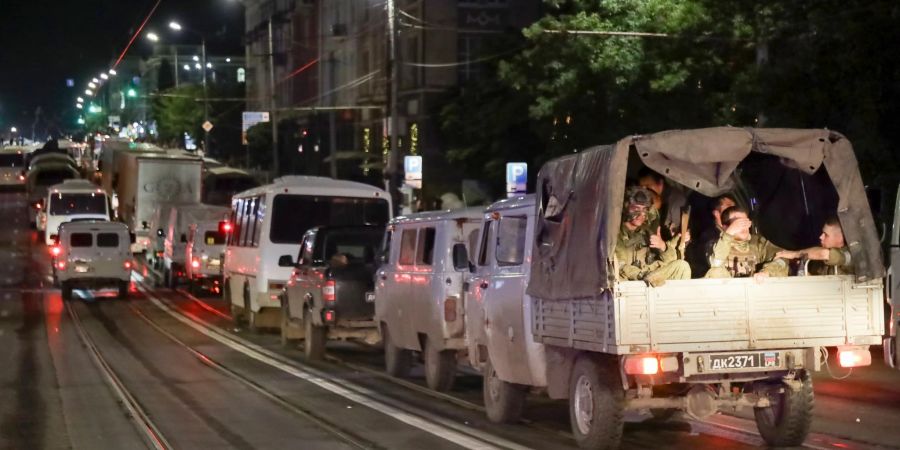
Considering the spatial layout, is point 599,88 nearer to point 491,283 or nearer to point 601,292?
point 491,283

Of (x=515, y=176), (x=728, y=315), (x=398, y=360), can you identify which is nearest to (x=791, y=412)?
(x=728, y=315)

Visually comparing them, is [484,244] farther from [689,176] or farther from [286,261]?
[286,261]

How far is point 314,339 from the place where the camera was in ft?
71.7

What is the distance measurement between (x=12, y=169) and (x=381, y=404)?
10026cm

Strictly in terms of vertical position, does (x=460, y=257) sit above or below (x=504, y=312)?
above

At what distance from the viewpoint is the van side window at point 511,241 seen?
539 inches

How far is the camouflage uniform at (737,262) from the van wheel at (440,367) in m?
5.86

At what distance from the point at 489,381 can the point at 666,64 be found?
760 inches

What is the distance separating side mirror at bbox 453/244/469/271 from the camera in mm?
15180

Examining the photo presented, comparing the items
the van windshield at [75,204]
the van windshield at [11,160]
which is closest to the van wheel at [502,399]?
the van windshield at [75,204]

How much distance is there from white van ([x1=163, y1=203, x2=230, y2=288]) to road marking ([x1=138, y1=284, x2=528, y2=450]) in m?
16.4

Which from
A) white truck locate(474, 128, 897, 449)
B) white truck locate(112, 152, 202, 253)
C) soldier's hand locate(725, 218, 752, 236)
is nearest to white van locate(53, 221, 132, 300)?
white truck locate(112, 152, 202, 253)

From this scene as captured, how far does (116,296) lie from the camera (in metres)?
41.2

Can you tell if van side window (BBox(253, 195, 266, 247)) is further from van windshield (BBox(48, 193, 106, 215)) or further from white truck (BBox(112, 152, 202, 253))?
van windshield (BBox(48, 193, 106, 215))
